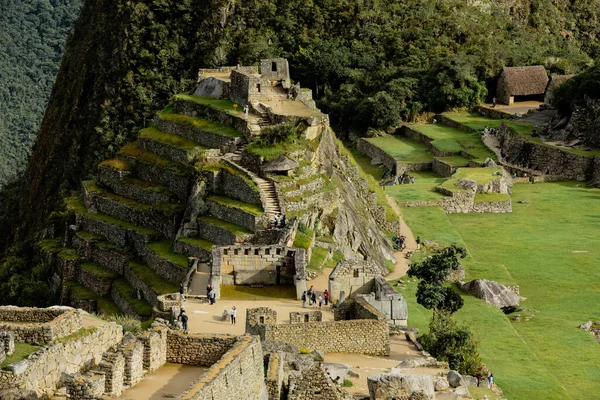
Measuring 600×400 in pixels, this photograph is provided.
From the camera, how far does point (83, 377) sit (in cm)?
2550

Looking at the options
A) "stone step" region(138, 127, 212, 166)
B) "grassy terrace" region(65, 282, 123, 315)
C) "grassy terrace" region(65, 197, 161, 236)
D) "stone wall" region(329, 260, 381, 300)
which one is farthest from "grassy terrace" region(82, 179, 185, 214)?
"stone wall" region(329, 260, 381, 300)

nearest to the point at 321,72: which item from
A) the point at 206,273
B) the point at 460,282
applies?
the point at 460,282

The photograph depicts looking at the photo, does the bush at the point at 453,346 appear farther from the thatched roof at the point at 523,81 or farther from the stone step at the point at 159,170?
the thatched roof at the point at 523,81

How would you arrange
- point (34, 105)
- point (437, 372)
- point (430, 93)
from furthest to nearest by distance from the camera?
1. point (34, 105)
2. point (430, 93)
3. point (437, 372)

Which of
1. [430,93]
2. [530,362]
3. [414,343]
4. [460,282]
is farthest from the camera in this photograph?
[430,93]

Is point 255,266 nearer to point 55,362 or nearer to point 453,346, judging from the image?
point 453,346

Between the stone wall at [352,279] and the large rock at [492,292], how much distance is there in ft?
57.5

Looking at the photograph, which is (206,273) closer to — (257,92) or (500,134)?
(257,92)

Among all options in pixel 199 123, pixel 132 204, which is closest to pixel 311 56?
pixel 199 123

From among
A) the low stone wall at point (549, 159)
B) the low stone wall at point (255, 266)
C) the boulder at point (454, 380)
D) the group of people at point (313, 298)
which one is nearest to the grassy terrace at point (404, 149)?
the low stone wall at point (549, 159)

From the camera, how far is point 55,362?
26.9 m

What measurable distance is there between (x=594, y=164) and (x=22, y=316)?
250 ft

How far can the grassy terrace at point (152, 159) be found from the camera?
71.7m

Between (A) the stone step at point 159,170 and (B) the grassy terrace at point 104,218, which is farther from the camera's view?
(A) the stone step at point 159,170
